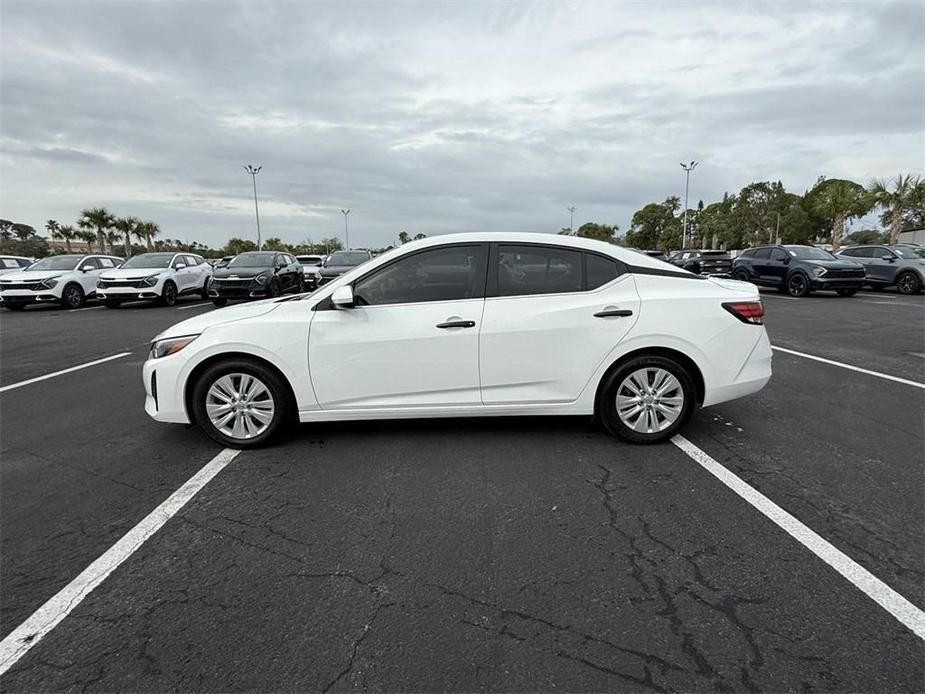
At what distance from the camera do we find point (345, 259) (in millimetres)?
17812

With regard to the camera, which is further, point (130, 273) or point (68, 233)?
point (68, 233)

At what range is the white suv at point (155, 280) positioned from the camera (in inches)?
563

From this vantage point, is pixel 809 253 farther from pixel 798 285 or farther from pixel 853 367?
pixel 853 367

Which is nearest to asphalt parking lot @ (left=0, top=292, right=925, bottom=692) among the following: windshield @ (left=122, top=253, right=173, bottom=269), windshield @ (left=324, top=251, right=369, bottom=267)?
windshield @ (left=122, top=253, right=173, bottom=269)

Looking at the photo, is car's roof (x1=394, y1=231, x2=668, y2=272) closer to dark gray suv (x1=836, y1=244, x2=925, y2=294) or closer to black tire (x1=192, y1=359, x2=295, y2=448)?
black tire (x1=192, y1=359, x2=295, y2=448)

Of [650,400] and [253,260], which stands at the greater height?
[253,260]

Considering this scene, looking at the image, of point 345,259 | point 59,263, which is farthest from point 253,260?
point 59,263

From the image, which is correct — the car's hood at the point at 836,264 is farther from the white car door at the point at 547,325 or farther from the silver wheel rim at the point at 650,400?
the white car door at the point at 547,325

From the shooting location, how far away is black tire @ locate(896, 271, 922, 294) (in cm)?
1648

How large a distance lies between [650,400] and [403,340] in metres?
1.96

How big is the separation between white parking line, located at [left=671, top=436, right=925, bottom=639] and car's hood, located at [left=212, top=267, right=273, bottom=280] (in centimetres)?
1324

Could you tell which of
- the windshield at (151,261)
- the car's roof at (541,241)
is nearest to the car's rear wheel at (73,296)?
the windshield at (151,261)

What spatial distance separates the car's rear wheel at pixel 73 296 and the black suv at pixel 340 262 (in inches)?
285

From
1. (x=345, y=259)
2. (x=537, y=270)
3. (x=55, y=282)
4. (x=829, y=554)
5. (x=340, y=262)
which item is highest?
(x=345, y=259)
